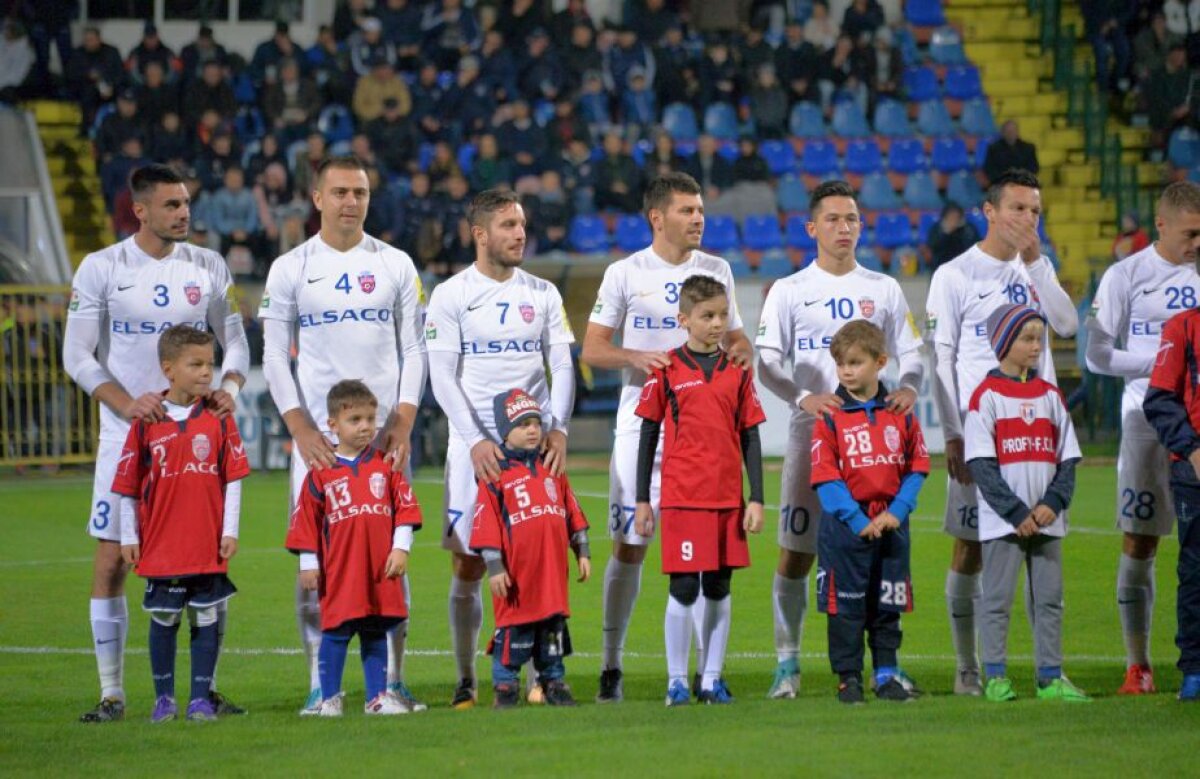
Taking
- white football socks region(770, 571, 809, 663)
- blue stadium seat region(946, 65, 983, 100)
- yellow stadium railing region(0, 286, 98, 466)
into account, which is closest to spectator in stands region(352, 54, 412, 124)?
yellow stadium railing region(0, 286, 98, 466)

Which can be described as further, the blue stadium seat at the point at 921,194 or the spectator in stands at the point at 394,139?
the blue stadium seat at the point at 921,194

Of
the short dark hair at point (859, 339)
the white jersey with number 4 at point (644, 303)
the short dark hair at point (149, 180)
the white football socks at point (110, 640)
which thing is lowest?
the white football socks at point (110, 640)

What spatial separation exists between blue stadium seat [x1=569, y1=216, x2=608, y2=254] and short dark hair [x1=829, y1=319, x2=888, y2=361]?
1636 centimetres

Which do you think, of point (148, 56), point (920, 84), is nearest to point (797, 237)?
point (920, 84)

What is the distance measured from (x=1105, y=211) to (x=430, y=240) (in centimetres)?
1049

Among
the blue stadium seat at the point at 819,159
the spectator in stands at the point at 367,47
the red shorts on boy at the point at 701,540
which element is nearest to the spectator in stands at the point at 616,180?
the blue stadium seat at the point at 819,159

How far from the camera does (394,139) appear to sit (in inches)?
953

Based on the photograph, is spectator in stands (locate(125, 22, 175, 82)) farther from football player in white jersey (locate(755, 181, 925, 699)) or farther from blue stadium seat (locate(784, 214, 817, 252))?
football player in white jersey (locate(755, 181, 925, 699))

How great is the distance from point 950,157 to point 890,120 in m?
1.07

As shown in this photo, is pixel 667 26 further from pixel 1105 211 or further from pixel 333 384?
pixel 333 384

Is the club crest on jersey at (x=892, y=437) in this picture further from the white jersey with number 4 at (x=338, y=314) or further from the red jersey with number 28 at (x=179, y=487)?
the red jersey with number 28 at (x=179, y=487)

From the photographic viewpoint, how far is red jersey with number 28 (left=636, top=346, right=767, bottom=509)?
25.8 feet

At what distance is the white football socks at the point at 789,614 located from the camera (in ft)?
26.9

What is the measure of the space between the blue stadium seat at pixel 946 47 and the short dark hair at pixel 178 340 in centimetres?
2222
